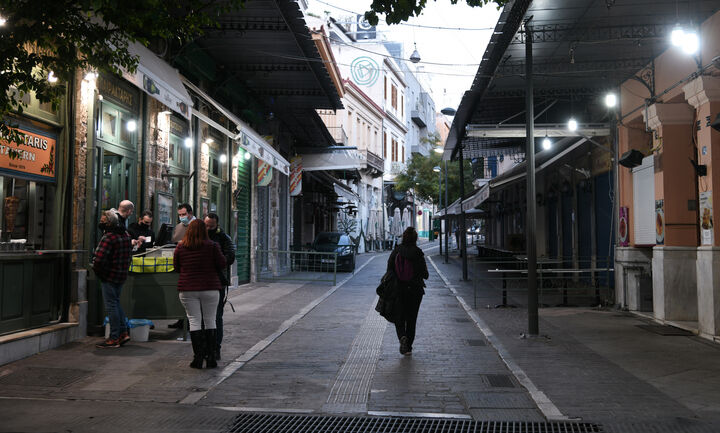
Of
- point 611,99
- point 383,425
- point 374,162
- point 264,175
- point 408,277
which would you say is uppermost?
point 374,162

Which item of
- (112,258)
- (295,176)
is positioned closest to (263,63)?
(112,258)

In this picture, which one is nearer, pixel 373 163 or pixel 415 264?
pixel 415 264

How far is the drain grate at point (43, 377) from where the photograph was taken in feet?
20.9

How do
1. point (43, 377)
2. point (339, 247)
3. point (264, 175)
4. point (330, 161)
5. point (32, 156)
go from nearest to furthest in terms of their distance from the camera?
point (43, 377)
point (32, 156)
point (264, 175)
point (339, 247)
point (330, 161)

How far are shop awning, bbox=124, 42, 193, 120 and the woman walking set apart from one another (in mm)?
3999

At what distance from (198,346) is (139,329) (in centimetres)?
210

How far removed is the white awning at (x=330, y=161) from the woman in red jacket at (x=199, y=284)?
17306mm

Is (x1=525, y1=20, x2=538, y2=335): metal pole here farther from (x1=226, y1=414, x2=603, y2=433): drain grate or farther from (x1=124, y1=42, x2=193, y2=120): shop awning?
(x1=124, y1=42, x2=193, y2=120): shop awning

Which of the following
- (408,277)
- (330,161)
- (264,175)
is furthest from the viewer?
(330,161)

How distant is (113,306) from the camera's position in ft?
27.1

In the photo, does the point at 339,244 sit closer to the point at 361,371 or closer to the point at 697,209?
the point at 697,209

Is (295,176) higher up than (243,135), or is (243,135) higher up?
(295,176)

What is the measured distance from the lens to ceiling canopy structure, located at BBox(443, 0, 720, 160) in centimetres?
949

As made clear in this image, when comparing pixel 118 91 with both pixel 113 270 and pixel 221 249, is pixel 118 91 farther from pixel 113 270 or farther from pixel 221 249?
pixel 221 249
